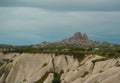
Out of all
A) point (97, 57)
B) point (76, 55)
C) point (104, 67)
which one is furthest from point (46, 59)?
point (104, 67)

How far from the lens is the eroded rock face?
66.6 metres

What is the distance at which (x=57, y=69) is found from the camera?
90938mm

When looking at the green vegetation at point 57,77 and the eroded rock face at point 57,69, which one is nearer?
the eroded rock face at point 57,69

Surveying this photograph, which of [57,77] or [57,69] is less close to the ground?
[57,69]

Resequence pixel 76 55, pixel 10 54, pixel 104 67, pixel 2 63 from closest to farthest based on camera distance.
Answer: pixel 104 67
pixel 76 55
pixel 2 63
pixel 10 54

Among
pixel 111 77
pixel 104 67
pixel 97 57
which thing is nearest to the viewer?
pixel 111 77

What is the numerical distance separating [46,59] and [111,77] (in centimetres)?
3950

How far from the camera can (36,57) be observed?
101 m

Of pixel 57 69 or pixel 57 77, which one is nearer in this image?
pixel 57 77

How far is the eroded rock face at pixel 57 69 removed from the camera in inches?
2623

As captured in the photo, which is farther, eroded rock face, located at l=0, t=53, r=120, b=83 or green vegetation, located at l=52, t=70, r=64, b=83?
green vegetation, located at l=52, t=70, r=64, b=83

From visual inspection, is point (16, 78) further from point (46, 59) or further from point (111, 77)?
point (111, 77)

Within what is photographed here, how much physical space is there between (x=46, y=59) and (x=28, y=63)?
6231 mm

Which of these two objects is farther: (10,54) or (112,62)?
(10,54)
